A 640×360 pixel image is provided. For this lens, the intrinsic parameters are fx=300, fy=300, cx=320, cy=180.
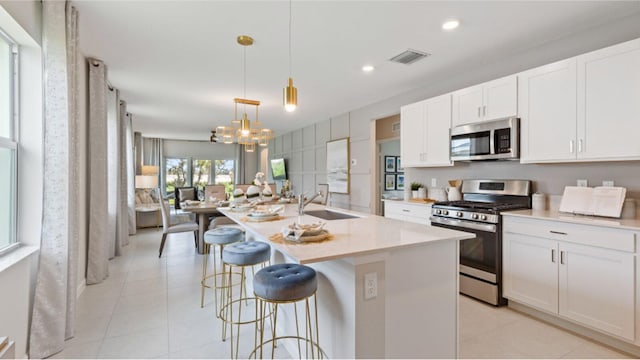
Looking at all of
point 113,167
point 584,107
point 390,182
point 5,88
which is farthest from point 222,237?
point 390,182

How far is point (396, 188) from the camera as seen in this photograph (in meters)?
7.02

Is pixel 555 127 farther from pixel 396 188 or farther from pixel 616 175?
pixel 396 188

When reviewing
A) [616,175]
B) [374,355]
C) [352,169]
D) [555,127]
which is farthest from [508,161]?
[352,169]

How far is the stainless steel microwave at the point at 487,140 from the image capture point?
119 inches

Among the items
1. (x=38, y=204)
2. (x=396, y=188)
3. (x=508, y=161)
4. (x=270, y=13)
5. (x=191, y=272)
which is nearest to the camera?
(x=38, y=204)

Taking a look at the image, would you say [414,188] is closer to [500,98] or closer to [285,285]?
[500,98]

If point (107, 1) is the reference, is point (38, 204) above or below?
below

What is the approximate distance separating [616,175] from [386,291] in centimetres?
242

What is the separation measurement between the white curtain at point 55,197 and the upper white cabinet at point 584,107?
3981 mm

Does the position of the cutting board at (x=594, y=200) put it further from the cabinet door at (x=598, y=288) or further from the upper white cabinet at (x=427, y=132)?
the upper white cabinet at (x=427, y=132)

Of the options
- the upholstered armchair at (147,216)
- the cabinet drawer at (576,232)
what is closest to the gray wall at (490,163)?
the cabinet drawer at (576,232)

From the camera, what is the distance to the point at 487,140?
128 inches

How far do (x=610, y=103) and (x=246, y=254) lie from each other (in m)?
3.07

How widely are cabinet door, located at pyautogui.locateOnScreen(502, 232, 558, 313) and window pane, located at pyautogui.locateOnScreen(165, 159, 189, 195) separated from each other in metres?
10.5
